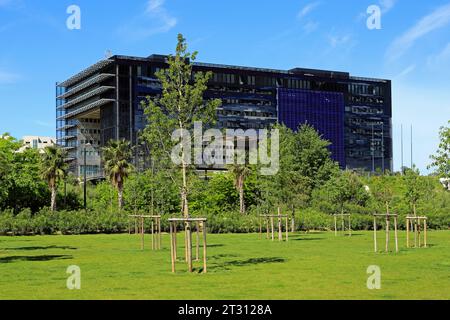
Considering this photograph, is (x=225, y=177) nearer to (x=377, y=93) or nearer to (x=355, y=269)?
(x=355, y=269)

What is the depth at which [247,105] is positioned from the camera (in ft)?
567

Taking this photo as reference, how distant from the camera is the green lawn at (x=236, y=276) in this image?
739 inches

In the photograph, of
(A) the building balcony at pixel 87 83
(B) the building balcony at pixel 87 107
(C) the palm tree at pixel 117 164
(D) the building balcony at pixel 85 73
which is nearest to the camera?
(C) the palm tree at pixel 117 164

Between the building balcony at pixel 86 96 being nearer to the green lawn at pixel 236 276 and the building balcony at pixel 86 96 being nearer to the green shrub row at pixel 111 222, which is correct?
the green shrub row at pixel 111 222

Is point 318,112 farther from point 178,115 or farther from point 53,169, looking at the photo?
point 178,115

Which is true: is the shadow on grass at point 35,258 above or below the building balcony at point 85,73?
below

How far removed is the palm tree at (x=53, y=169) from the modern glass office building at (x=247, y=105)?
57745mm

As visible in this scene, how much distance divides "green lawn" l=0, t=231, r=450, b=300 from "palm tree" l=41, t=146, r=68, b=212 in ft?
157

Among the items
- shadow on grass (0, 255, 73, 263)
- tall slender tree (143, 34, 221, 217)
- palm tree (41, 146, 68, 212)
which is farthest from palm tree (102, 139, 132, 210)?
tall slender tree (143, 34, 221, 217)

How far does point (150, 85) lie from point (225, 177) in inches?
2595

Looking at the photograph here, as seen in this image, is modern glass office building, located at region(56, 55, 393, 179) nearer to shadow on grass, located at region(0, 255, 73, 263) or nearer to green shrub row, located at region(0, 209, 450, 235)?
green shrub row, located at region(0, 209, 450, 235)

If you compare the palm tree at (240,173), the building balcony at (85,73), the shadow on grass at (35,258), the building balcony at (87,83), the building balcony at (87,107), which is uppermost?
the building balcony at (85,73)

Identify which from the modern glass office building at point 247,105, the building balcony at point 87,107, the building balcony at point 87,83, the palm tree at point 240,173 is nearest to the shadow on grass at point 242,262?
the palm tree at point 240,173
